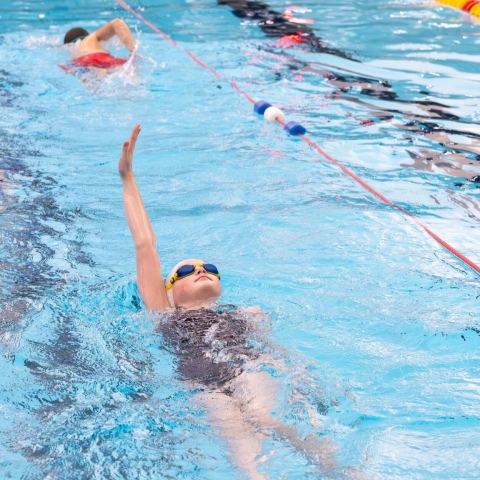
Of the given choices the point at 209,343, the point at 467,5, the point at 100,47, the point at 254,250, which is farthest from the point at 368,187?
the point at 467,5

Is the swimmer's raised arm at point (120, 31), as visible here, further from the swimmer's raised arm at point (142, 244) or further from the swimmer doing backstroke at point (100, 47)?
the swimmer's raised arm at point (142, 244)

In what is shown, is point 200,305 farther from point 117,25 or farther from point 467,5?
point 467,5

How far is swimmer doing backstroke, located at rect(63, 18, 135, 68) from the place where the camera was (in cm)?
Answer: 846

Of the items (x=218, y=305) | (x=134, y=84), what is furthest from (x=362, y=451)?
(x=134, y=84)

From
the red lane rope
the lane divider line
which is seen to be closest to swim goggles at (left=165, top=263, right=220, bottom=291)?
the red lane rope

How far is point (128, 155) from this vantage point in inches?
145

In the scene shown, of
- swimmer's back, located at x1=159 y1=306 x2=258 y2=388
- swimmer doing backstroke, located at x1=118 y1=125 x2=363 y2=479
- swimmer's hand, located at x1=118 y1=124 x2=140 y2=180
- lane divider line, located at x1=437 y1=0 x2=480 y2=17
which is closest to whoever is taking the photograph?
swimmer doing backstroke, located at x1=118 y1=125 x2=363 y2=479

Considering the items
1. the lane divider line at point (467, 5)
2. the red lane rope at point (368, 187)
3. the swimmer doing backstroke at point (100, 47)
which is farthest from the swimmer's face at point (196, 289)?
the lane divider line at point (467, 5)

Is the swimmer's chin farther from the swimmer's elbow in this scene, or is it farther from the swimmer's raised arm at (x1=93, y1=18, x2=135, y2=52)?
the swimmer's elbow

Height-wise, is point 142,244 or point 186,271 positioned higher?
point 142,244

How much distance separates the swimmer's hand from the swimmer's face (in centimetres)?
60

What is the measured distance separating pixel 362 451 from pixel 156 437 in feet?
2.60

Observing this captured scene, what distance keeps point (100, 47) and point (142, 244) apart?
5716 millimetres

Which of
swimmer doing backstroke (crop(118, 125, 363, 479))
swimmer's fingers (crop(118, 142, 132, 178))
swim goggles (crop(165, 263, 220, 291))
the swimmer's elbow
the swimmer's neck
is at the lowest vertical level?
the swimmer's elbow
